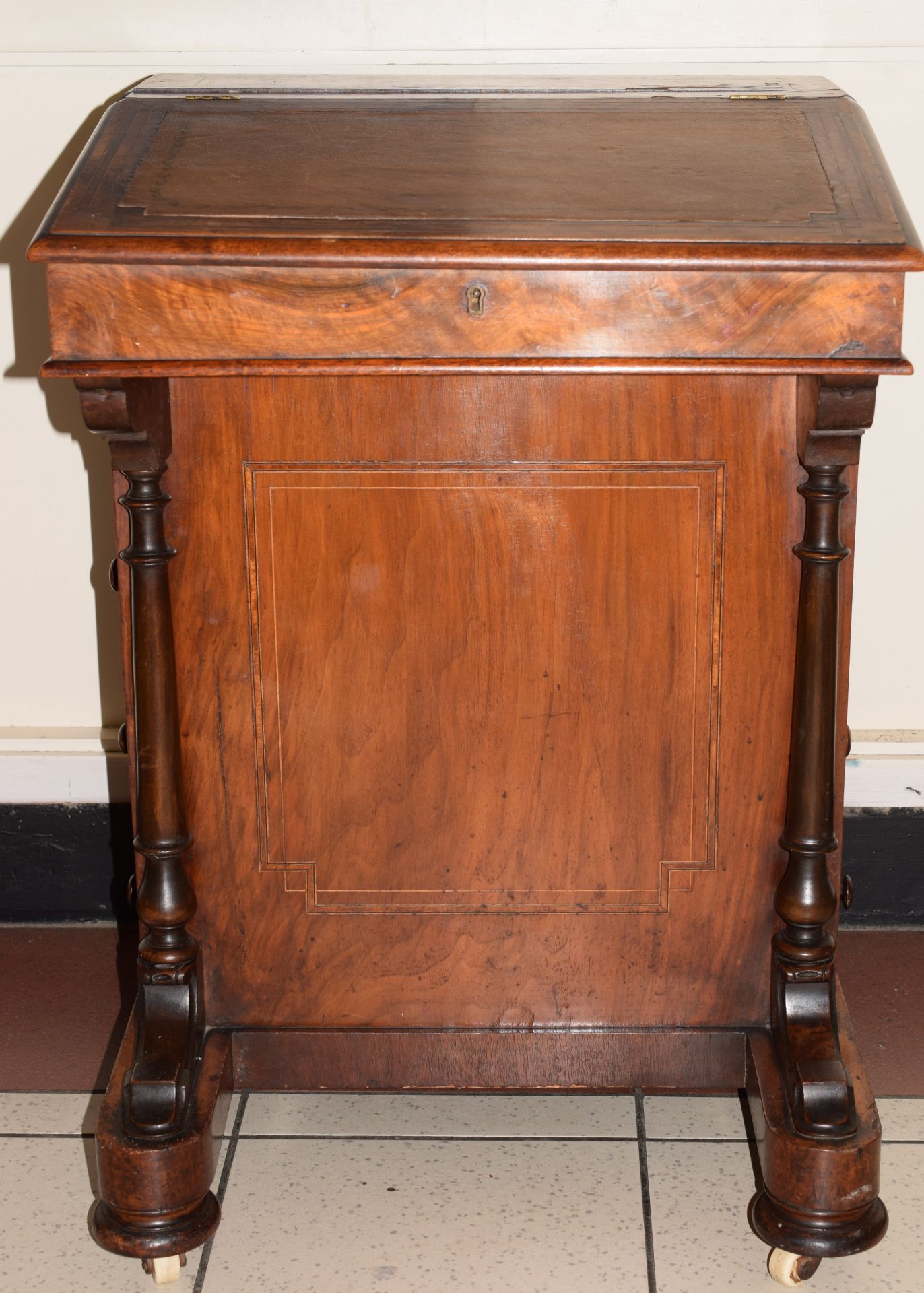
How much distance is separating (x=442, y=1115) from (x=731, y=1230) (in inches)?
17.9

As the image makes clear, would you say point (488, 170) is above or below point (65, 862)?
above

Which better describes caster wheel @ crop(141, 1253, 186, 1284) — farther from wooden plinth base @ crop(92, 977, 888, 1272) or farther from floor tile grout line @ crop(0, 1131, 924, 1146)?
floor tile grout line @ crop(0, 1131, 924, 1146)

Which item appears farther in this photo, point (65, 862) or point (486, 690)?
point (65, 862)

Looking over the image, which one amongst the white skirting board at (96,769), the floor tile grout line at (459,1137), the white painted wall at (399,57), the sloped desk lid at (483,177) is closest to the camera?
the sloped desk lid at (483,177)


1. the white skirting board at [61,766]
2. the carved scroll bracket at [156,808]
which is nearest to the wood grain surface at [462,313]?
the carved scroll bracket at [156,808]

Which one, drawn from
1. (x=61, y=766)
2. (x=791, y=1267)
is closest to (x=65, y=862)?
(x=61, y=766)

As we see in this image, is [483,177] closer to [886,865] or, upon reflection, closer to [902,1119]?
[902,1119]

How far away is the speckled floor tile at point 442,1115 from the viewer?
2.05 m

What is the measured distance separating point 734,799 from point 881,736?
73cm

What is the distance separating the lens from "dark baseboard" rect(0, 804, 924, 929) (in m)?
2.57

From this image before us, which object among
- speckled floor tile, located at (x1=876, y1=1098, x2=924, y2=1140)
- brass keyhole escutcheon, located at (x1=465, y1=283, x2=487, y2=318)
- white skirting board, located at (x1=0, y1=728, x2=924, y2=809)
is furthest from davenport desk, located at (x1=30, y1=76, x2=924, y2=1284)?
white skirting board, located at (x1=0, y1=728, x2=924, y2=809)

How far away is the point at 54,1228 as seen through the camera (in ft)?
6.13

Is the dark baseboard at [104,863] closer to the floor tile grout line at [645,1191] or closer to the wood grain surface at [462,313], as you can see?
the floor tile grout line at [645,1191]

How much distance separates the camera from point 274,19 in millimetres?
2209
